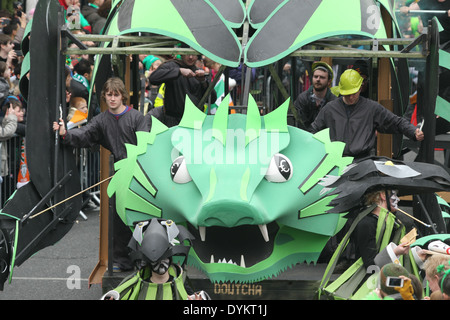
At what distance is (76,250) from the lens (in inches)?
425

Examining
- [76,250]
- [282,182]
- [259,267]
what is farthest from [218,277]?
[76,250]

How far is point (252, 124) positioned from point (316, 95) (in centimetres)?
341

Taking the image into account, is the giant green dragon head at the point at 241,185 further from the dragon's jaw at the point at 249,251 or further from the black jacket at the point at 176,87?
the black jacket at the point at 176,87

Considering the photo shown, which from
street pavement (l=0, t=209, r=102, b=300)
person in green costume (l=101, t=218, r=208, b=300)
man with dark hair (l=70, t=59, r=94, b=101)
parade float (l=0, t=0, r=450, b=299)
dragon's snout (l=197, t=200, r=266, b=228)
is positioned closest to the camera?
person in green costume (l=101, t=218, r=208, b=300)

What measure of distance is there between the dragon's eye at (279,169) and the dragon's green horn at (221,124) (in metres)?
0.40

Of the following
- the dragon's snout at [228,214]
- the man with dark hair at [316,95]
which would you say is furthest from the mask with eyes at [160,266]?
the man with dark hair at [316,95]

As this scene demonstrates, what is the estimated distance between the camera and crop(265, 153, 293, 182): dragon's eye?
21.6 ft

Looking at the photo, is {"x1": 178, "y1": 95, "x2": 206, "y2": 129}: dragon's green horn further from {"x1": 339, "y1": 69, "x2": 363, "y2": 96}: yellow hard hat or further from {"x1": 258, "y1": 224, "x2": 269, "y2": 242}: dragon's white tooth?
{"x1": 339, "y1": 69, "x2": 363, "y2": 96}: yellow hard hat

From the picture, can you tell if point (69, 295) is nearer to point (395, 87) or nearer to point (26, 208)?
point (26, 208)

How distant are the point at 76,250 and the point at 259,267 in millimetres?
4608

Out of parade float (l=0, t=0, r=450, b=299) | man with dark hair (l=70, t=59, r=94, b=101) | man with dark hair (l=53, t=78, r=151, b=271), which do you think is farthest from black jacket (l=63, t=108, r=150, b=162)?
man with dark hair (l=70, t=59, r=94, b=101)

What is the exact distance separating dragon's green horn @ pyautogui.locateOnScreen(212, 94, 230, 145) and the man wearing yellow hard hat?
5.58 feet

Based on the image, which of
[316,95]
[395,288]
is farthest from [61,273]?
[395,288]
